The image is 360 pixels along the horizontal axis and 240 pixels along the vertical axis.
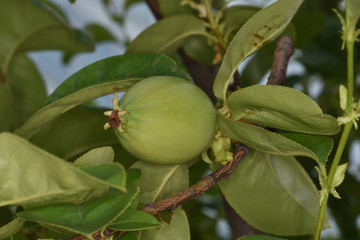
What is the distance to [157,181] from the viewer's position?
0.46m

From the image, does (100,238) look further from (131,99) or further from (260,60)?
(260,60)

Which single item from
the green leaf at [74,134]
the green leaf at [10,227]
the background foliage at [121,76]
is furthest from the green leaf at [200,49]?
the green leaf at [10,227]

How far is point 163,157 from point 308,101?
0.13 metres

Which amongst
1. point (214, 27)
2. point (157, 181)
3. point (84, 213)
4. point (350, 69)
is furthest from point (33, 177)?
point (214, 27)

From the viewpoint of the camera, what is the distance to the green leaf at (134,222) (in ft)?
1.21

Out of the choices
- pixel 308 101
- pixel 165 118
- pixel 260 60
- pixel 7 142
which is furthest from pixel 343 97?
pixel 260 60

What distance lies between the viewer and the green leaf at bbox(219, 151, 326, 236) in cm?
51

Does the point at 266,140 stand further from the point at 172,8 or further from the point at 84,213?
the point at 172,8

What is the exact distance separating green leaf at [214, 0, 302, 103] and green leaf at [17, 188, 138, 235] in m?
0.16

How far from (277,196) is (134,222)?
0.20 m

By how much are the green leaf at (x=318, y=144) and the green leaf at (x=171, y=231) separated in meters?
0.13

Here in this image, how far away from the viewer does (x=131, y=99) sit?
0.41 m

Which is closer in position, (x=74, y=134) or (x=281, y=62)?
(x=281, y=62)

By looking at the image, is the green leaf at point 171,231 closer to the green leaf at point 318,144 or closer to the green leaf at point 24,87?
the green leaf at point 318,144
